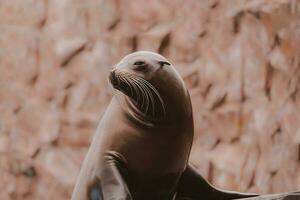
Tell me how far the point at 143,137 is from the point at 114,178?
172mm

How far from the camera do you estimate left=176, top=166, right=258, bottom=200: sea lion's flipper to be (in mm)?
2635

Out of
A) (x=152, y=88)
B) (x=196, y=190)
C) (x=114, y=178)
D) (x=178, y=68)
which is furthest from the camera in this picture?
(x=178, y=68)

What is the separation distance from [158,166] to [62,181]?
5062 millimetres

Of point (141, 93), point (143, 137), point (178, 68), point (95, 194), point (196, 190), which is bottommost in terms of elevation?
point (178, 68)

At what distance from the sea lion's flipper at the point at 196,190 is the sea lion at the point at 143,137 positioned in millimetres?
83

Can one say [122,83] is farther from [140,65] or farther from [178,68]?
[178,68]

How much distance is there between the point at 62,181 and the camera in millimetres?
7426

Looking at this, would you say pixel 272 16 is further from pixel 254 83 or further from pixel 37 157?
pixel 37 157

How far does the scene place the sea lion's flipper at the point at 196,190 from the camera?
263 cm

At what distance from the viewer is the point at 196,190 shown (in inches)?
105

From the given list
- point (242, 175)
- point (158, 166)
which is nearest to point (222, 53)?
point (242, 175)

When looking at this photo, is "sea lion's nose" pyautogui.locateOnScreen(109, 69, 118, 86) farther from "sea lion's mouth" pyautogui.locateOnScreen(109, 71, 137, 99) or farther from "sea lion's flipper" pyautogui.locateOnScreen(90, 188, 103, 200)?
"sea lion's flipper" pyautogui.locateOnScreen(90, 188, 103, 200)

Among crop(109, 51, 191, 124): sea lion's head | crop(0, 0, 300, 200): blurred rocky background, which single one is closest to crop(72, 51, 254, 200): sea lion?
crop(109, 51, 191, 124): sea lion's head

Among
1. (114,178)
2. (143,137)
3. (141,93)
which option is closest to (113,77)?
(141,93)
